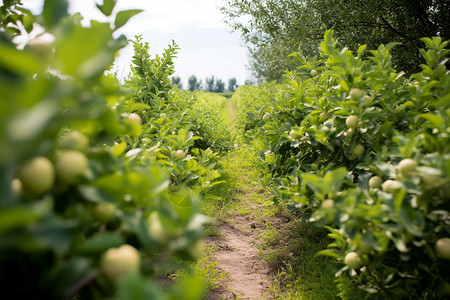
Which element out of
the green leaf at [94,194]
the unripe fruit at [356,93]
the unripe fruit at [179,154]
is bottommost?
the unripe fruit at [179,154]

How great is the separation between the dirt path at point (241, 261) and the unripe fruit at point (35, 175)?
1.83 metres

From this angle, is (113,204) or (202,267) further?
(202,267)

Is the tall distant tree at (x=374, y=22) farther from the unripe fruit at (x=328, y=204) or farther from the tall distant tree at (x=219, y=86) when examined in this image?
the tall distant tree at (x=219, y=86)

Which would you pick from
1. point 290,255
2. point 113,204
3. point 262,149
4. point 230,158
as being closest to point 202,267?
point 290,255

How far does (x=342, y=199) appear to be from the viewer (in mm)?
1370

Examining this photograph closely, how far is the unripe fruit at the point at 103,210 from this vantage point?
0.82 metres

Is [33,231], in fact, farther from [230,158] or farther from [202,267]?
[230,158]

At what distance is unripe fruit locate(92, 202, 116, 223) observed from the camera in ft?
2.68

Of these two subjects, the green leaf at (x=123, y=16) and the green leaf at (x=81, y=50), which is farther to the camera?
the green leaf at (x=123, y=16)

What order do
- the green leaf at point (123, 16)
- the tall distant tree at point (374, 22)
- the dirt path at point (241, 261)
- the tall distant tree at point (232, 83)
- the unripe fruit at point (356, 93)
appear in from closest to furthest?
the green leaf at point (123, 16) → the unripe fruit at point (356, 93) → the dirt path at point (241, 261) → the tall distant tree at point (374, 22) → the tall distant tree at point (232, 83)

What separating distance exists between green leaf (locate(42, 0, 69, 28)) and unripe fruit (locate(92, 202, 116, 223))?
470mm

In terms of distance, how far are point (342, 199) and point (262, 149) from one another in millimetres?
2235

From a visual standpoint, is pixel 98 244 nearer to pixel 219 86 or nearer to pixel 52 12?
pixel 52 12

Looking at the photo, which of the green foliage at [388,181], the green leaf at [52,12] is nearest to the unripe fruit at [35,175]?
the green leaf at [52,12]
